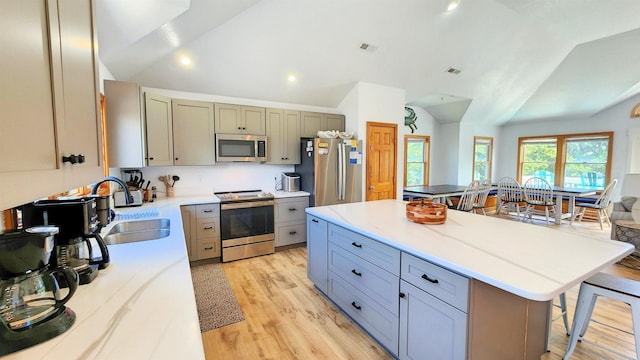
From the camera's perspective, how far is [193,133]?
12.0 feet

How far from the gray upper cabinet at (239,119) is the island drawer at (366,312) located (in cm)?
242

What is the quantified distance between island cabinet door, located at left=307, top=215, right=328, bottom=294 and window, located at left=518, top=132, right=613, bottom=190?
7192 mm

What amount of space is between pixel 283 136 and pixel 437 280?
3241 millimetres

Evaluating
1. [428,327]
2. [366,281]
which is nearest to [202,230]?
[366,281]

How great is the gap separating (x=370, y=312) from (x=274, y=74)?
126 inches

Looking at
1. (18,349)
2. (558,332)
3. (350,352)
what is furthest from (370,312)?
(18,349)

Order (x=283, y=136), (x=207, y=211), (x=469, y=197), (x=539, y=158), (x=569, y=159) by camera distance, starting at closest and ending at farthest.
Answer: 1. (x=207, y=211)
2. (x=283, y=136)
3. (x=469, y=197)
4. (x=569, y=159)
5. (x=539, y=158)

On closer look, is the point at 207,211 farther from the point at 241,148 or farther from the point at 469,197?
the point at 469,197

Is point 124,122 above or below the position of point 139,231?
above

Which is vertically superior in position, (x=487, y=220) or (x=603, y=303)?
(x=487, y=220)

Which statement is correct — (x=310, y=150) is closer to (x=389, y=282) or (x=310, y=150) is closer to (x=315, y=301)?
(x=315, y=301)

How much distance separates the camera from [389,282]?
1.85 meters

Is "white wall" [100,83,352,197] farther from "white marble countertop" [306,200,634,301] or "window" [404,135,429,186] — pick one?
"window" [404,135,429,186]

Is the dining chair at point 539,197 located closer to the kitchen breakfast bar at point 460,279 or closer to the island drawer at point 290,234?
the kitchen breakfast bar at point 460,279
